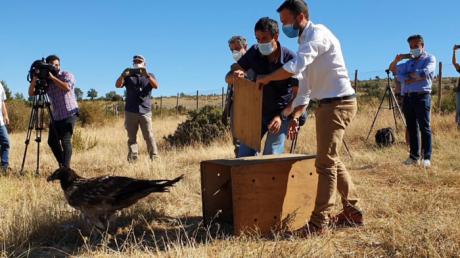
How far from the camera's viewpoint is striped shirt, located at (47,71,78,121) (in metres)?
6.98

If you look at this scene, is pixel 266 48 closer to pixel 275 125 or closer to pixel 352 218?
pixel 275 125

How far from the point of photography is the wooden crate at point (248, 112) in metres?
4.08

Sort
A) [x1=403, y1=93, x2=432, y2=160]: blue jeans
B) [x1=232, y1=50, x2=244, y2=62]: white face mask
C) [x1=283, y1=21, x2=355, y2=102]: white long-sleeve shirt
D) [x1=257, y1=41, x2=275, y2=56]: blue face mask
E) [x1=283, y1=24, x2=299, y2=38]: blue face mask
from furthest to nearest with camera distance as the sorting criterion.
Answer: [x1=403, y1=93, x2=432, y2=160]: blue jeans
[x1=232, y1=50, x2=244, y2=62]: white face mask
[x1=257, y1=41, x2=275, y2=56]: blue face mask
[x1=283, y1=24, x2=299, y2=38]: blue face mask
[x1=283, y1=21, x2=355, y2=102]: white long-sleeve shirt

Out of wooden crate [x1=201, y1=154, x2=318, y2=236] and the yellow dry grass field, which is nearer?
the yellow dry grass field

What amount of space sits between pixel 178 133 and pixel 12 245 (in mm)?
8563

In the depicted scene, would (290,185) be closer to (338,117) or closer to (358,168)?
(338,117)

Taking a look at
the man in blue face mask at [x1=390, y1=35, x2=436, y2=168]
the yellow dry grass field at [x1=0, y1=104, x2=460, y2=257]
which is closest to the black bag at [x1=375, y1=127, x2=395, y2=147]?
the yellow dry grass field at [x1=0, y1=104, x2=460, y2=257]

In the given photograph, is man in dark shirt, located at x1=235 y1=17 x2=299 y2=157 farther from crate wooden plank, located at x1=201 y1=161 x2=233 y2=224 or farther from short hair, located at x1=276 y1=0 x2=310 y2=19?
short hair, located at x1=276 y1=0 x2=310 y2=19

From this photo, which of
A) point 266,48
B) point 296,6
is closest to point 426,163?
point 266,48

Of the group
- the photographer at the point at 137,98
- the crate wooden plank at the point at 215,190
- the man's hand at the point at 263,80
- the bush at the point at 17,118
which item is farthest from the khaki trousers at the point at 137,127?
the bush at the point at 17,118

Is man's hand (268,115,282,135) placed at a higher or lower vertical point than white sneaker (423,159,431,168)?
higher

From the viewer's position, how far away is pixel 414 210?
14.9ft

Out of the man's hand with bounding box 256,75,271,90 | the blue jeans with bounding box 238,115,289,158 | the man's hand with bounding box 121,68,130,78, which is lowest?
the blue jeans with bounding box 238,115,289,158

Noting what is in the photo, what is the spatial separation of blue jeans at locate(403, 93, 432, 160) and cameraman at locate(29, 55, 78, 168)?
5.22m
